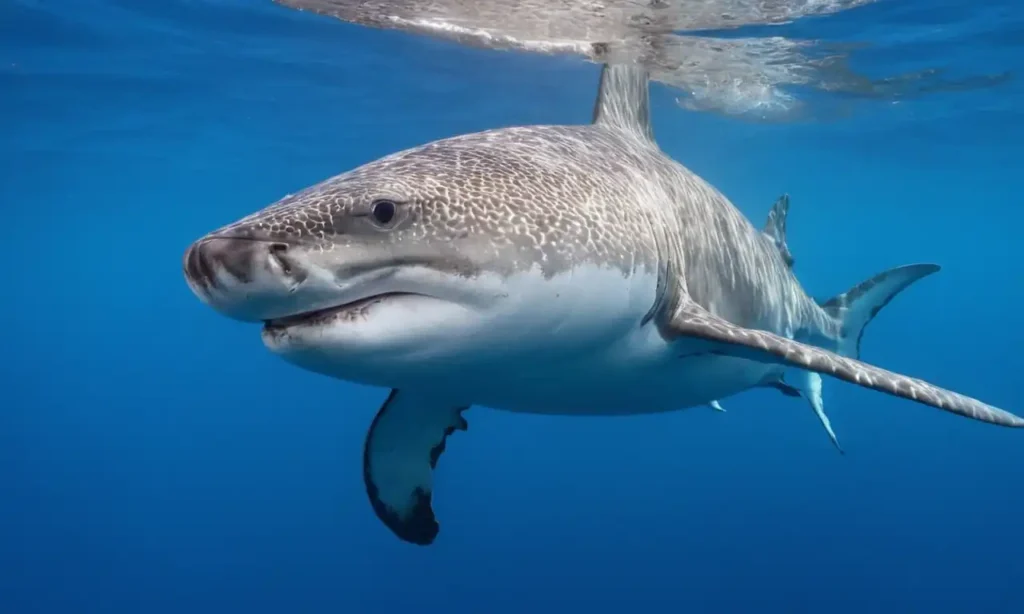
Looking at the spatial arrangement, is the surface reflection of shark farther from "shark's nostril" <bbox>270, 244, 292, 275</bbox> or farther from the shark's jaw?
"shark's nostril" <bbox>270, 244, 292, 275</bbox>

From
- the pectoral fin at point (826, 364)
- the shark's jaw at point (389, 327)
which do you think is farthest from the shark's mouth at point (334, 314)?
the pectoral fin at point (826, 364)

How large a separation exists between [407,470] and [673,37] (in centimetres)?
1059

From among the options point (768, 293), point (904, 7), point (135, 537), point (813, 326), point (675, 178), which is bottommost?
point (135, 537)

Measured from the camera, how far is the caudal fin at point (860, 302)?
26.2 ft

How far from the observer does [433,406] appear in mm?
5160

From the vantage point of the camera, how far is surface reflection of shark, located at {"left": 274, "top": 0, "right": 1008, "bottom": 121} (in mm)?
11930

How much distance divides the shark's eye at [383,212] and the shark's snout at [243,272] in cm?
38

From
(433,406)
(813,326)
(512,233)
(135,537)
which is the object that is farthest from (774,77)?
(135,537)

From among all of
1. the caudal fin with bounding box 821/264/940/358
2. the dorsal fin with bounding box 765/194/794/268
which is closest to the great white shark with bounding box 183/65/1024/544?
the dorsal fin with bounding box 765/194/794/268

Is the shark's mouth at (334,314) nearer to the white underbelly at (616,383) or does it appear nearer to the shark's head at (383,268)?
the shark's head at (383,268)

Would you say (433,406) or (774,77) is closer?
(433,406)

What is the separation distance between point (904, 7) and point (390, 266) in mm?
13799

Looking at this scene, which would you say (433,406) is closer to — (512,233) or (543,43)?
(512,233)

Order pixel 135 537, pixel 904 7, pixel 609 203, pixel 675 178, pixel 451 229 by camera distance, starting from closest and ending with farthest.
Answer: pixel 451 229, pixel 609 203, pixel 675 178, pixel 904 7, pixel 135 537
